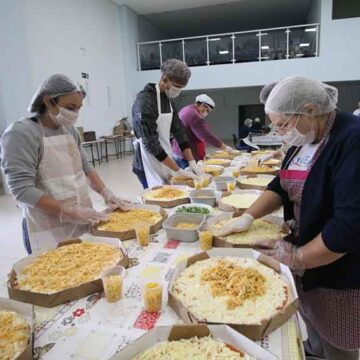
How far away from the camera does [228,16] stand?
10.7m

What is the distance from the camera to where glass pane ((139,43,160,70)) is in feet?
30.9

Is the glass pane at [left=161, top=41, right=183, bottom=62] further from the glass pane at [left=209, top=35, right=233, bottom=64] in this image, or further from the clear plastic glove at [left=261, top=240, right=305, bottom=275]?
the clear plastic glove at [left=261, top=240, right=305, bottom=275]

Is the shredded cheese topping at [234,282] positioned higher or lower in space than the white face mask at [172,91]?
lower

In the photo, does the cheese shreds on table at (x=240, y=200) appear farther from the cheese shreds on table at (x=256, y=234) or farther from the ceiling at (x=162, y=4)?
the ceiling at (x=162, y=4)

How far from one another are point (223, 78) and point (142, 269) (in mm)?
8574

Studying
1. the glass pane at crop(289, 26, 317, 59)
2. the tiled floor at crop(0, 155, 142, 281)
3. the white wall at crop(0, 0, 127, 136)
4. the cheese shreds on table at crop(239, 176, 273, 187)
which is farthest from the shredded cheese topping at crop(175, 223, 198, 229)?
the glass pane at crop(289, 26, 317, 59)

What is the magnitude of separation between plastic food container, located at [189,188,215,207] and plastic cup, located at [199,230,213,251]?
62cm

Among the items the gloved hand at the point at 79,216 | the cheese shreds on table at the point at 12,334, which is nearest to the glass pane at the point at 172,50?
the gloved hand at the point at 79,216

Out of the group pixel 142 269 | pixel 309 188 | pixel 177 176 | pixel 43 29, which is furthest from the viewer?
pixel 43 29

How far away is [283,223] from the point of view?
1442mm

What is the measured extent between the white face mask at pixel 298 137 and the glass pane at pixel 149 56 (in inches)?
353

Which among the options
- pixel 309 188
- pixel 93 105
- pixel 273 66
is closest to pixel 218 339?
pixel 309 188

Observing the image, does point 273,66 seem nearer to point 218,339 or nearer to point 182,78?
point 182,78

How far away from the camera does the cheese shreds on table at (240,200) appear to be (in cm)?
183
